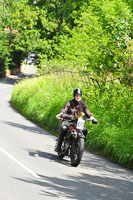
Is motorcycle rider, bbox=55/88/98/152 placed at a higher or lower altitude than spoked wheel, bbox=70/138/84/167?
higher

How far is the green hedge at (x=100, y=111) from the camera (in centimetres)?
1170

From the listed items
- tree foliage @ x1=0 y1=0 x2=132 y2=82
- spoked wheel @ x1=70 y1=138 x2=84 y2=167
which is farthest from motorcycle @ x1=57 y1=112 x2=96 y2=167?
tree foliage @ x1=0 y1=0 x2=132 y2=82

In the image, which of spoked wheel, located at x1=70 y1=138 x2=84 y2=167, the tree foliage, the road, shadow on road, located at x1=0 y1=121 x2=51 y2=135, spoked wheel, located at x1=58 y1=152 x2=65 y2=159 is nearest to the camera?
the road

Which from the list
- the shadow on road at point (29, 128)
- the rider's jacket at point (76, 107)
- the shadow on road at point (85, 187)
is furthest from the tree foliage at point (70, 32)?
the shadow on road at point (85, 187)

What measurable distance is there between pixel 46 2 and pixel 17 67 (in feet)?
65.5

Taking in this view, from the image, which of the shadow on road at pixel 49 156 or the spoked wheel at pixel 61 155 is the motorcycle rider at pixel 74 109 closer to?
the spoked wheel at pixel 61 155

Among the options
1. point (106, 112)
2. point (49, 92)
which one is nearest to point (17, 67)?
point (49, 92)

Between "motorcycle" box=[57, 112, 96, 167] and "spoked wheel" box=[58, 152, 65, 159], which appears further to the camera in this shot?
"spoked wheel" box=[58, 152, 65, 159]

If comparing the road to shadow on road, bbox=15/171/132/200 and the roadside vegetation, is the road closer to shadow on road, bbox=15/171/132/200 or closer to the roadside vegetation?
shadow on road, bbox=15/171/132/200

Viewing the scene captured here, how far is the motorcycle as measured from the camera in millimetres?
10047

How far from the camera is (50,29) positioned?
51812 mm

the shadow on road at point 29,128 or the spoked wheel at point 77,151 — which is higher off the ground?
the spoked wheel at point 77,151

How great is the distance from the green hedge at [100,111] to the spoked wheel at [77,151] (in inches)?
49.3

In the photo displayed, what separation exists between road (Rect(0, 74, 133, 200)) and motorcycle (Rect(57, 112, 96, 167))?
26 centimetres
